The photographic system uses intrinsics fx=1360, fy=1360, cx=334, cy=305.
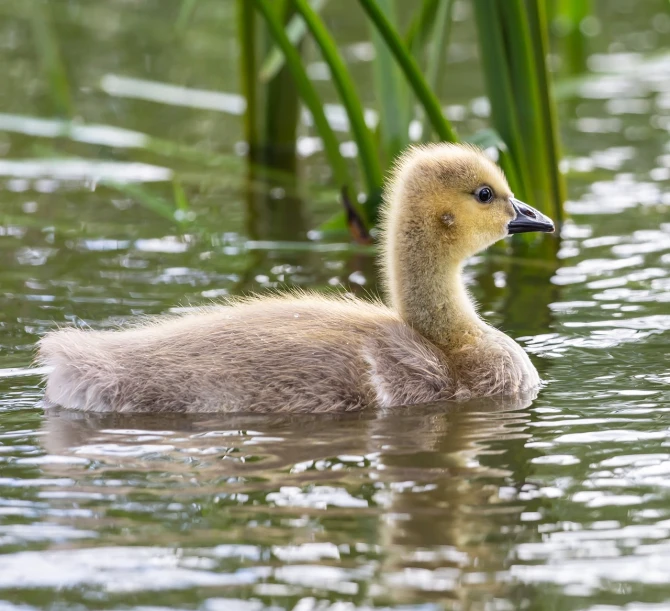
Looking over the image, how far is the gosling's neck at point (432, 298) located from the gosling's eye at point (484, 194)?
282 millimetres

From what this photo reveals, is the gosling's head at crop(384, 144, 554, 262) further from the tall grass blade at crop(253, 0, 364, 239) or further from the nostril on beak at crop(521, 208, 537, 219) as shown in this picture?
the tall grass blade at crop(253, 0, 364, 239)

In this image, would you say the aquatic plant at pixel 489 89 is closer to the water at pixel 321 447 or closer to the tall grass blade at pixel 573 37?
the water at pixel 321 447

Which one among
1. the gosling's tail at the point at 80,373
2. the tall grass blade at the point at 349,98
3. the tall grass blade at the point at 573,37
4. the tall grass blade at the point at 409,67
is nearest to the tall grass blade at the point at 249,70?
the tall grass blade at the point at 349,98

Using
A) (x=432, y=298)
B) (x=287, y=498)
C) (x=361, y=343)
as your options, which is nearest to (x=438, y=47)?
(x=432, y=298)

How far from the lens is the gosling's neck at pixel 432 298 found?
5.41 metres

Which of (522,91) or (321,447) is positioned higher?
(522,91)

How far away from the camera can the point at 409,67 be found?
622 centimetres

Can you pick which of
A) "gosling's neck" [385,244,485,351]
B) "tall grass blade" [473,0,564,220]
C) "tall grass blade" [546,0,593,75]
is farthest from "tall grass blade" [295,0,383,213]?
"tall grass blade" [546,0,593,75]

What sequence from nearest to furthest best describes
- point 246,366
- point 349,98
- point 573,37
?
1. point 246,366
2. point 349,98
3. point 573,37

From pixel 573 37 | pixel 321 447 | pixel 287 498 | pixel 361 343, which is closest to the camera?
pixel 287 498

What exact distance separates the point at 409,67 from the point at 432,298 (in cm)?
133

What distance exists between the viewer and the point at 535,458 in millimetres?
4457

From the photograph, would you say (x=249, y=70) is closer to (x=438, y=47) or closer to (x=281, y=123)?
(x=281, y=123)

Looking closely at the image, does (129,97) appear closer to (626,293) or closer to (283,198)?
(283,198)
